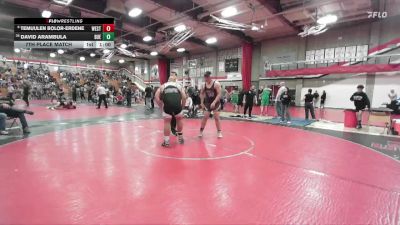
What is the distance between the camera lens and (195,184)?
2.96 metres

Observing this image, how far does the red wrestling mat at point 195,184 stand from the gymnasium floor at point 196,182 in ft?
0.04

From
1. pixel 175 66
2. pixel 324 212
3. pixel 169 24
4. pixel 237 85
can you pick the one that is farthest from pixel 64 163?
pixel 175 66

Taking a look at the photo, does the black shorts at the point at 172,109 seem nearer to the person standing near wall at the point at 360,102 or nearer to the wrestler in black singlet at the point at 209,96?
the wrestler in black singlet at the point at 209,96

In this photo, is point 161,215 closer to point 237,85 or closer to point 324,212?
point 324,212

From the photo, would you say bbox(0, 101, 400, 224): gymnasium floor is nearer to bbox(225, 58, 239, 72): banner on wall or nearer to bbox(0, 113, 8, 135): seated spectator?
bbox(0, 113, 8, 135): seated spectator

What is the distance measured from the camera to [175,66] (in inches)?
1161

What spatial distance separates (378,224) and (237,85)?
853 inches

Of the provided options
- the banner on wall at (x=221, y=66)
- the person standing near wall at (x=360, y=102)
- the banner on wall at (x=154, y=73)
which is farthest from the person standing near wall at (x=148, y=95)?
the banner on wall at (x=154, y=73)
